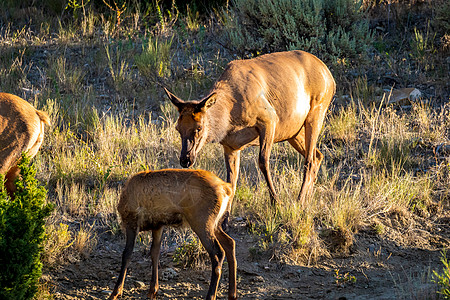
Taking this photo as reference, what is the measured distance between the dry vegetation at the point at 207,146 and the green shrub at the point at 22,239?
0.78 m

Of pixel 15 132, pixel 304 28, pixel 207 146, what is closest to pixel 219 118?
pixel 15 132

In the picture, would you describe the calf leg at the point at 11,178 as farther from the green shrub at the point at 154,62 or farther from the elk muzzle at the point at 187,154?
the green shrub at the point at 154,62

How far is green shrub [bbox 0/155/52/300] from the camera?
546cm

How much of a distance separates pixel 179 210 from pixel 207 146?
399 centimetres

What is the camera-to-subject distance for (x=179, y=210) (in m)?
6.03

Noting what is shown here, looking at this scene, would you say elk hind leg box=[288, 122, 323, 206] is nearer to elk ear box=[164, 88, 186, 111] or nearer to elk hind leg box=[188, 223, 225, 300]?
elk ear box=[164, 88, 186, 111]

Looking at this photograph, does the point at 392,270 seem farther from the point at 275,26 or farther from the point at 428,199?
the point at 275,26

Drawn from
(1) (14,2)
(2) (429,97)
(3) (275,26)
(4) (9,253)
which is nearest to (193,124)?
(4) (9,253)

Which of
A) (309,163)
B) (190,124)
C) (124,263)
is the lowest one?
(309,163)

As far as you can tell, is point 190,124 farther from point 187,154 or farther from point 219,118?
point 219,118

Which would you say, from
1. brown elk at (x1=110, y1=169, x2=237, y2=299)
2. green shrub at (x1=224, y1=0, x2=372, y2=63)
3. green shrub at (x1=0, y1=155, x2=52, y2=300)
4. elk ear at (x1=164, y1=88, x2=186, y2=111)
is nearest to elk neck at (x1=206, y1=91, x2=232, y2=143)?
elk ear at (x1=164, y1=88, x2=186, y2=111)

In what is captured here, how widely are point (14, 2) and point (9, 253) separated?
1121 centimetres

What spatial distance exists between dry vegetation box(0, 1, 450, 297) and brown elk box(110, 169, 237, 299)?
983mm

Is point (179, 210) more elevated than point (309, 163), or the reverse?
point (179, 210)
